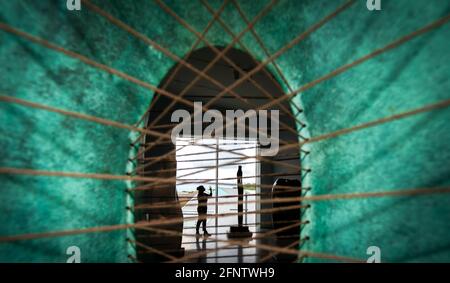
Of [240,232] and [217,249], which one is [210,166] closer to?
[217,249]

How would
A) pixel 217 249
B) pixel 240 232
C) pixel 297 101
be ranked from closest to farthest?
1. pixel 217 249
2. pixel 297 101
3. pixel 240 232

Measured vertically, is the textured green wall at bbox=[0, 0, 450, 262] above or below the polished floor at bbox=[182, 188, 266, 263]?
above

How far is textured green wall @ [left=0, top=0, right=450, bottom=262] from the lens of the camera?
1.16m

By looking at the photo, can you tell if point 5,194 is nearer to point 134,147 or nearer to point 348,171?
point 134,147

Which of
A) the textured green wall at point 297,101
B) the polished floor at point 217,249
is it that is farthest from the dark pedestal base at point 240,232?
the textured green wall at point 297,101

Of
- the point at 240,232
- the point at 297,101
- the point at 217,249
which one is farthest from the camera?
the point at 240,232

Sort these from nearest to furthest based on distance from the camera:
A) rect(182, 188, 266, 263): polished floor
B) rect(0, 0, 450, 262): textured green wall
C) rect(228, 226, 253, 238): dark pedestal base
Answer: rect(0, 0, 450, 262): textured green wall
rect(182, 188, 266, 263): polished floor
rect(228, 226, 253, 238): dark pedestal base

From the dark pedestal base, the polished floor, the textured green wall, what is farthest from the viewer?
the dark pedestal base

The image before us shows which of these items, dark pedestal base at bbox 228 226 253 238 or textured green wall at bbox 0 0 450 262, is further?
dark pedestal base at bbox 228 226 253 238

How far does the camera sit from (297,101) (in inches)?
65.2

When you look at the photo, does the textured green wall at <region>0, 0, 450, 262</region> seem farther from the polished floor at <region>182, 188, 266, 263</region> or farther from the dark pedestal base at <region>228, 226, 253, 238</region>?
the dark pedestal base at <region>228, 226, 253, 238</region>

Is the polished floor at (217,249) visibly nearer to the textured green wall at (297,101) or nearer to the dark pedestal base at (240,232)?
the dark pedestal base at (240,232)

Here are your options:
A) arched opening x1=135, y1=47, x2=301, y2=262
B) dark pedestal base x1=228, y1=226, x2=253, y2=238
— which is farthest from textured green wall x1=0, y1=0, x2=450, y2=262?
dark pedestal base x1=228, y1=226, x2=253, y2=238

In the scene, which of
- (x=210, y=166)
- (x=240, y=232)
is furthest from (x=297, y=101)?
(x=240, y=232)
